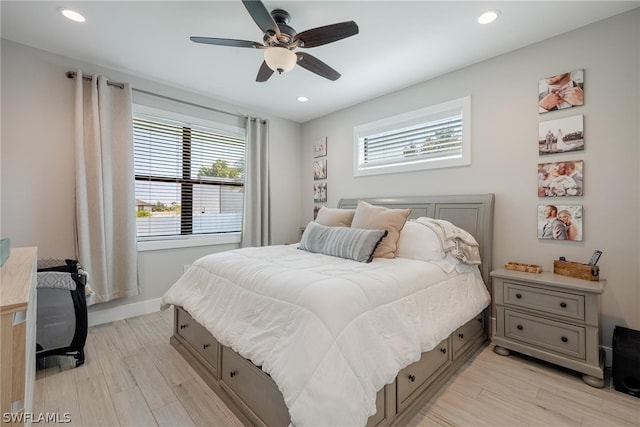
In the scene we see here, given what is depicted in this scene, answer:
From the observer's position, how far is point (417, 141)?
3.32 metres

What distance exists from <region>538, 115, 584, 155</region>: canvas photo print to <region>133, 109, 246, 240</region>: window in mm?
3464

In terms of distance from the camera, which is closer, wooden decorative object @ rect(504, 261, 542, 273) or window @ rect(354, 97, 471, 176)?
wooden decorative object @ rect(504, 261, 542, 273)

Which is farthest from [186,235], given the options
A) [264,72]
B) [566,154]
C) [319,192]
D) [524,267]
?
[566,154]

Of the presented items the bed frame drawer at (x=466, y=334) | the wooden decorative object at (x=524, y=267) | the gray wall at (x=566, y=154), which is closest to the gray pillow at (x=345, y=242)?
the bed frame drawer at (x=466, y=334)

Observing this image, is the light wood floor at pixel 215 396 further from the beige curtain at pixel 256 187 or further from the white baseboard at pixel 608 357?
the beige curtain at pixel 256 187

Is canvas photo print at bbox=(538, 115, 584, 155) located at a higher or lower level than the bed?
higher

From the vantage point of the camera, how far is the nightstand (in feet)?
6.13

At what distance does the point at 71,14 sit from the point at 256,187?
2416mm

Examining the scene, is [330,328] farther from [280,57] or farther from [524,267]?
[524,267]

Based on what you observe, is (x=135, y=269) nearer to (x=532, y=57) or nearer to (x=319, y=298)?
(x=319, y=298)

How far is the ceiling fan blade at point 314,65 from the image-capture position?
2106 mm

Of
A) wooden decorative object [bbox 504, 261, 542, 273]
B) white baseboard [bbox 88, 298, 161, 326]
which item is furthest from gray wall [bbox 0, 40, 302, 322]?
wooden decorative object [bbox 504, 261, 542, 273]

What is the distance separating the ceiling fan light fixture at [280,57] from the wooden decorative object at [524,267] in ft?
7.90

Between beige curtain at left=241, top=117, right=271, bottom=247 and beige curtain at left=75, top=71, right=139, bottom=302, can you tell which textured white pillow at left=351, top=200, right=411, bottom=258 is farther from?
beige curtain at left=75, top=71, right=139, bottom=302
